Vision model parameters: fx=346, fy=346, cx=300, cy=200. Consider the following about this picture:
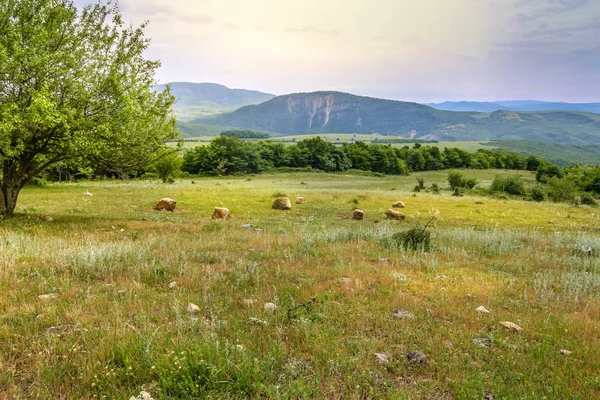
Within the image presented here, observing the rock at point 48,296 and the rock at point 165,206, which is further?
the rock at point 165,206

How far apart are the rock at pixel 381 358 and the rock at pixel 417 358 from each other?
32 centimetres

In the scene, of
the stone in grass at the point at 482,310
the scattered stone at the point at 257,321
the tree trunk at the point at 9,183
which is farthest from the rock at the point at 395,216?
the tree trunk at the point at 9,183

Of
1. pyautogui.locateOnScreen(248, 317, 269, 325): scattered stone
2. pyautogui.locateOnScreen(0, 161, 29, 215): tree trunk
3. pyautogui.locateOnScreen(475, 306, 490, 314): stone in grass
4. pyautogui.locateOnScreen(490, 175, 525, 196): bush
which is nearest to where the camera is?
pyautogui.locateOnScreen(248, 317, 269, 325): scattered stone

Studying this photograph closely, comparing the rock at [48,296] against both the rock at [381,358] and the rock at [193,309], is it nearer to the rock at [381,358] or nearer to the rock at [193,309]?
the rock at [193,309]

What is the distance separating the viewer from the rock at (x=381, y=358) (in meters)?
4.73

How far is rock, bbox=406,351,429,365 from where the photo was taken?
4805 millimetres

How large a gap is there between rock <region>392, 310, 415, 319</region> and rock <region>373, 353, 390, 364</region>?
4.61 ft

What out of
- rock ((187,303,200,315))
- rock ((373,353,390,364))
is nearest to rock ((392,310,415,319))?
rock ((373,353,390,364))

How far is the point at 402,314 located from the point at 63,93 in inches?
694

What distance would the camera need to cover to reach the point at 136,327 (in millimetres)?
5242

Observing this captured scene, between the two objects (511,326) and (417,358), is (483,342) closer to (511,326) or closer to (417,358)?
(511,326)

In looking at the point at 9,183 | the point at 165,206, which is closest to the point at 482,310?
the point at 9,183

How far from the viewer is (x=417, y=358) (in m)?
4.85

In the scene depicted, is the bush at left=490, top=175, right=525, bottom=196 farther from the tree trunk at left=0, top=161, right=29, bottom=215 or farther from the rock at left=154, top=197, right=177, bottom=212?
the tree trunk at left=0, top=161, right=29, bottom=215
